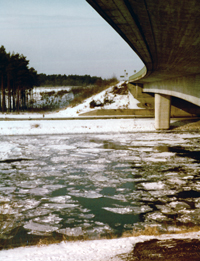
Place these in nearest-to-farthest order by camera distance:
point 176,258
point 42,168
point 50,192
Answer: point 176,258
point 50,192
point 42,168

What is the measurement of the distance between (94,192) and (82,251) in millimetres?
3691

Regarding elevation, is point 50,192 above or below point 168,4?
below

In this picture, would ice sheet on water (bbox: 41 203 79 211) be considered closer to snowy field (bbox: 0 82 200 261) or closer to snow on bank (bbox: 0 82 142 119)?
snowy field (bbox: 0 82 200 261)

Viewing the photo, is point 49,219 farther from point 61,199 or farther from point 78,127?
point 78,127

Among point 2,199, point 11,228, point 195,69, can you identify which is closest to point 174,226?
point 11,228

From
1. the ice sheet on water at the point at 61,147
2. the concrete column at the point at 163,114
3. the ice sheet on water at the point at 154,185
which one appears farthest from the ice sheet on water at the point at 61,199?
the concrete column at the point at 163,114

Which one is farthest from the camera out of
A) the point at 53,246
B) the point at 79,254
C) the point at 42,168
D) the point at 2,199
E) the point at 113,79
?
the point at 113,79

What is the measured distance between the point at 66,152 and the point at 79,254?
10.5 m

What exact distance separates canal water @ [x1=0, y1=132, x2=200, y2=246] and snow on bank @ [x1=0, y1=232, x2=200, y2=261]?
52 cm

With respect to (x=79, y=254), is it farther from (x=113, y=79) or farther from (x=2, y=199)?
(x=113, y=79)

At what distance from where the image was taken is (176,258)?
438 centimetres

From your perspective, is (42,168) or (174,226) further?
(42,168)

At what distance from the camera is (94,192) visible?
857 cm

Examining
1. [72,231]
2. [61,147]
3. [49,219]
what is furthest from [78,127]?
[72,231]
